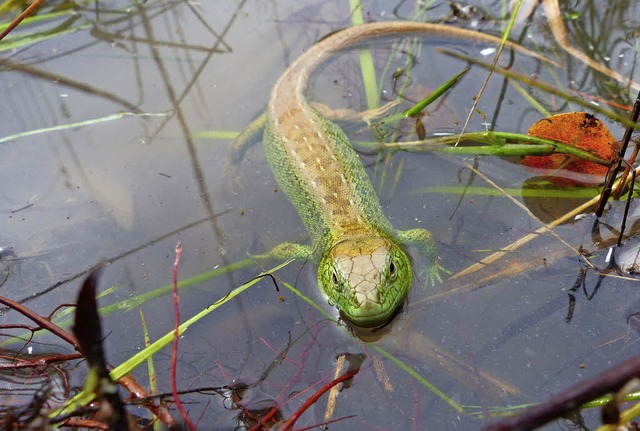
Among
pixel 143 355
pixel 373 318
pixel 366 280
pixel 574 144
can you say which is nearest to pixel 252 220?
pixel 366 280

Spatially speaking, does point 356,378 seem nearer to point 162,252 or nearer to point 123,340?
point 123,340

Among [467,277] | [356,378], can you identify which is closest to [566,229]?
[467,277]

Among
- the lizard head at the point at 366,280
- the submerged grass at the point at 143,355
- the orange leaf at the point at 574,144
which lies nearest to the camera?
the submerged grass at the point at 143,355

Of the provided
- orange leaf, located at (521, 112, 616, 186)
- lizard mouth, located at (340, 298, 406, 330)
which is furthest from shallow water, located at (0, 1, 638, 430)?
orange leaf, located at (521, 112, 616, 186)

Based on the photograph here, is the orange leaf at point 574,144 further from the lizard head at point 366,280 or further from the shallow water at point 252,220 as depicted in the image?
the lizard head at point 366,280

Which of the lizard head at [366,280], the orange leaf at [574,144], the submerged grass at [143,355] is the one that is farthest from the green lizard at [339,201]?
the orange leaf at [574,144]

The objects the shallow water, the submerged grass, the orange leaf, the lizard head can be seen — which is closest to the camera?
the submerged grass

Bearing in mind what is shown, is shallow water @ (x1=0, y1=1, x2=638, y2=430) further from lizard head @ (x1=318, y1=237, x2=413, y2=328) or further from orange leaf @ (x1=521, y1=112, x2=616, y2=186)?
orange leaf @ (x1=521, y1=112, x2=616, y2=186)
